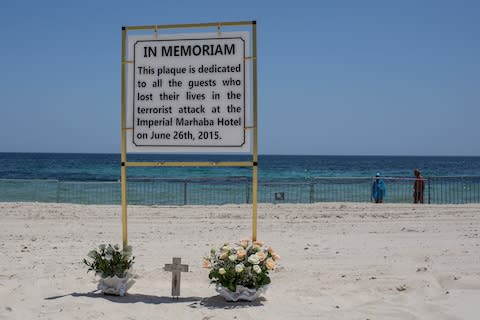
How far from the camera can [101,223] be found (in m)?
15.0

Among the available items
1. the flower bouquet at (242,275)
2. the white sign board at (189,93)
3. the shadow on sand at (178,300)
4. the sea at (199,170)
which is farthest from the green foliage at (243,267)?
the sea at (199,170)

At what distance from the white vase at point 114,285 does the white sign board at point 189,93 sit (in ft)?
5.42

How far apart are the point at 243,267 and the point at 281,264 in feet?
8.87

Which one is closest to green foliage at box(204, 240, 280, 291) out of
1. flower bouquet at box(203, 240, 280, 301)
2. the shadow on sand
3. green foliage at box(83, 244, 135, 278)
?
flower bouquet at box(203, 240, 280, 301)

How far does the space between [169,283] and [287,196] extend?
20917 mm

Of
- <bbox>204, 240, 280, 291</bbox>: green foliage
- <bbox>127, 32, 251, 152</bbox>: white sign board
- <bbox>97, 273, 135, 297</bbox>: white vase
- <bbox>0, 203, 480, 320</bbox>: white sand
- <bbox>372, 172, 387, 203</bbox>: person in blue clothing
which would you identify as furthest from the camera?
<bbox>372, 172, 387, 203</bbox>: person in blue clothing

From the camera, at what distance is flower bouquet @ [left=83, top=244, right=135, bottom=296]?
7012 mm

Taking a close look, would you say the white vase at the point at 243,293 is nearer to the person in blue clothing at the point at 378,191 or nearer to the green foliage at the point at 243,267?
the green foliage at the point at 243,267

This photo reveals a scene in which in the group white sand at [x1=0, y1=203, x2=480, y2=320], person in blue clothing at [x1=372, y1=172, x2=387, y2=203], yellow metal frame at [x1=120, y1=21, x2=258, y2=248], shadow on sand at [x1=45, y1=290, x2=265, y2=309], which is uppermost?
yellow metal frame at [x1=120, y1=21, x2=258, y2=248]

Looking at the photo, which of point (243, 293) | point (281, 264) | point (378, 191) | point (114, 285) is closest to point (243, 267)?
point (243, 293)

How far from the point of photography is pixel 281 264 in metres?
9.15

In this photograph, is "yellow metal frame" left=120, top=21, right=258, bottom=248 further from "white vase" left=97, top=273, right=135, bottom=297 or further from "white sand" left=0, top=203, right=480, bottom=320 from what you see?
"white sand" left=0, top=203, right=480, bottom=320

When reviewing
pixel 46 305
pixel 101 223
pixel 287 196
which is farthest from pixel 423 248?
pixel 287 196

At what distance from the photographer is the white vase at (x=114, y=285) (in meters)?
7.01
